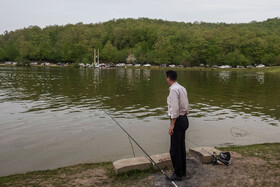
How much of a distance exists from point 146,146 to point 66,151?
2999 mm

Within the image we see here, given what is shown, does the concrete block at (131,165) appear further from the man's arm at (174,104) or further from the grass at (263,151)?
the grass at (263,151)

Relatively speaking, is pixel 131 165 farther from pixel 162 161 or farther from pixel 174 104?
pixel 174 104

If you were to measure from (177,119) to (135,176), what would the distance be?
69.9 inches

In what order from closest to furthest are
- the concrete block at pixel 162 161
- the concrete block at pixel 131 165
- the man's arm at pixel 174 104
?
the man's arm at pixel 174 104 < the concrete block at pixel 131 165 < the concrete block at pixel 162 161

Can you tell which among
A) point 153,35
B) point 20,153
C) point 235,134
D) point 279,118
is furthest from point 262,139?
point 153,35

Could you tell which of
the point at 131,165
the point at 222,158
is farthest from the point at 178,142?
the point at 222,158

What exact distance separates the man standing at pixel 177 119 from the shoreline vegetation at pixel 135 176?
0.45 meters

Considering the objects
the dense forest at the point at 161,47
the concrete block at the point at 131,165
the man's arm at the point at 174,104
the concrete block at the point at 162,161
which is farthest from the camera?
the dense forest at the point at 161,47

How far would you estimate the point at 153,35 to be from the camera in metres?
151

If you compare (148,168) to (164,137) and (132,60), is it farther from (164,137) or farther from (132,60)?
(132,60)

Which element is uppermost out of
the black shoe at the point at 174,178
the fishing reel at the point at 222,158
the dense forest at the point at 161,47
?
the dense forest at the point at 161,47

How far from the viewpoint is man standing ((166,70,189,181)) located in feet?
19.1

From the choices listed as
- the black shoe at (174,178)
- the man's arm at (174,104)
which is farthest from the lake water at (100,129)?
the man's arm at (174,104)

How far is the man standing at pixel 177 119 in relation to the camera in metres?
5.82
